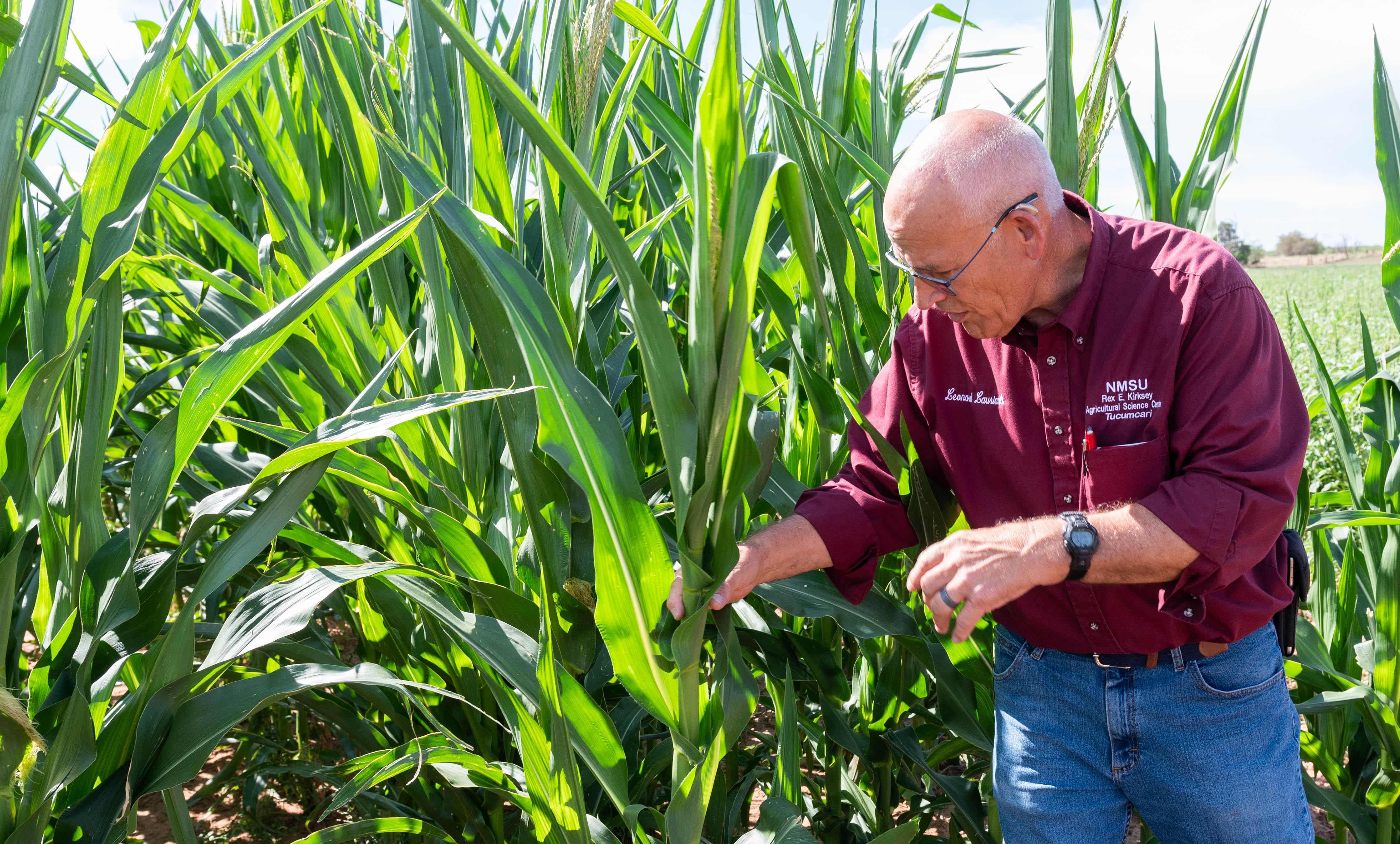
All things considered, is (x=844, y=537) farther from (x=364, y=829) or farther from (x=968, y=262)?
(x=364, y=829)

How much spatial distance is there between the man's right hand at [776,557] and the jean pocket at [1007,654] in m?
0.36

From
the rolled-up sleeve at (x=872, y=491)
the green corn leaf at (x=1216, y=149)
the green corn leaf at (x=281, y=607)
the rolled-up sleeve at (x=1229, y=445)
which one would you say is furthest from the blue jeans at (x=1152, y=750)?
the green corn leaf at (x=281, y=607)

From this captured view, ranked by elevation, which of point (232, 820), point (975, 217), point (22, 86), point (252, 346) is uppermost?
point (22, 86)

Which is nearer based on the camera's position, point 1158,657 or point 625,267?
point 625,267

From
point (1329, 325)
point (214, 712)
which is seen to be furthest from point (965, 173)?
point (1329, 325)

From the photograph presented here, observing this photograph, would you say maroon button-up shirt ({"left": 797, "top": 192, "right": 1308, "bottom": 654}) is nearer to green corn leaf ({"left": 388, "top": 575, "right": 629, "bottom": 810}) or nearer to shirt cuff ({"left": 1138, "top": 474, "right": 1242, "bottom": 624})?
shirt cuff ({"left": 1138, "top": 474, "right": 1242, "bottom": 624})

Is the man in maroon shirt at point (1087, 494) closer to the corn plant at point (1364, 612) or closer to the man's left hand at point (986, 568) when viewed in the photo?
the man's left hand at point (986, 568)

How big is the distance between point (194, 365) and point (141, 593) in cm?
100

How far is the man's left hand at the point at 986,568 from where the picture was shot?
3.13 ft

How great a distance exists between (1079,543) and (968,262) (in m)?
0.35

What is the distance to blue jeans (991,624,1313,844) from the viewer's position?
1.20 metres

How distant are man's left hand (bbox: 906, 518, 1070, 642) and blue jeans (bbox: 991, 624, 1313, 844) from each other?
1.17 feet

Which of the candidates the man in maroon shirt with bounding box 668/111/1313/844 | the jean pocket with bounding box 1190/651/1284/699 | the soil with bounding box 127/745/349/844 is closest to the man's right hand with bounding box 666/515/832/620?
the man in maroon shirt with bounding box 668/111/1313/844

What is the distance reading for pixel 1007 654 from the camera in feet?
4.46
